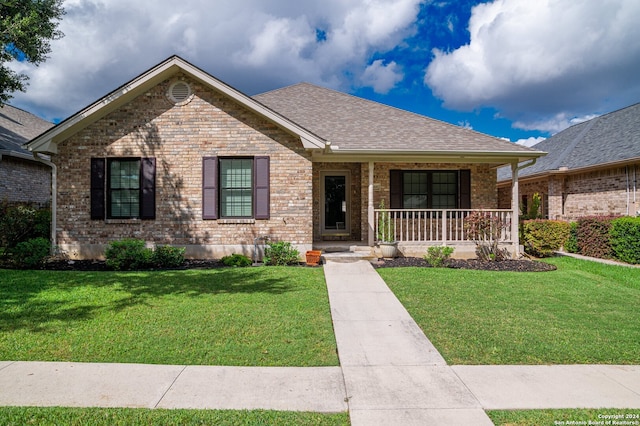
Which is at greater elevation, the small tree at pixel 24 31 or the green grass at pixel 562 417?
the small tree at pixel 24 31

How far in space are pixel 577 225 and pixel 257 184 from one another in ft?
36.1

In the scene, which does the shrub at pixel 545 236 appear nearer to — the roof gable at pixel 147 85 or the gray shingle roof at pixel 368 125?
the gray shingle roof at pixel 368 125

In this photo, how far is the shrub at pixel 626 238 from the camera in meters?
10.2

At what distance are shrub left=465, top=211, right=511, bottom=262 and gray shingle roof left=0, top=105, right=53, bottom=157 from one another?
17040 millimetres

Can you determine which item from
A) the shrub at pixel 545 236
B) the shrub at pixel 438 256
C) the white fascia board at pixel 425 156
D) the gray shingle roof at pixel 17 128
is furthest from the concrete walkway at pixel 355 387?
the gray shingle roof at pixel 17 128

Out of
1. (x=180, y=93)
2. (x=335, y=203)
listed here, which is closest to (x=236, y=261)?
(x=335, y=203)

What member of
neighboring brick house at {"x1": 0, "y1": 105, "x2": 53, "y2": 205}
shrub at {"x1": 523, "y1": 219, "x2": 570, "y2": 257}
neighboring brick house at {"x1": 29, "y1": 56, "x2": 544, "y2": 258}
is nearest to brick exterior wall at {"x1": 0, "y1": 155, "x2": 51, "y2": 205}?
neighboring brick house at {"x1": 0, "y1": 105, "x2": 53, "y2": 205}

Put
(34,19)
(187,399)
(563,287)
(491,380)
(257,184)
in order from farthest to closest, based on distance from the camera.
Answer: (257,184)
(34,19)
(563,287)
(491,380)
(187,399)

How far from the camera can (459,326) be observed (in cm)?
498

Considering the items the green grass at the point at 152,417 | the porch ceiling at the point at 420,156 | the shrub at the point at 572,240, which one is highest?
the porch ceiling at the point at 420,156

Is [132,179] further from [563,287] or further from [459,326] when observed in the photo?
[563,287]

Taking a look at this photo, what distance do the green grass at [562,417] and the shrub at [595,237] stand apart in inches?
411

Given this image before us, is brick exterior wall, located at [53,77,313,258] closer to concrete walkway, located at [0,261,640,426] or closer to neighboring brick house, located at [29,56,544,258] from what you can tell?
neighboring brick house, located at [29,56,544,258]

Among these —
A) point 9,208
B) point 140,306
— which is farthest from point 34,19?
point 140,306
